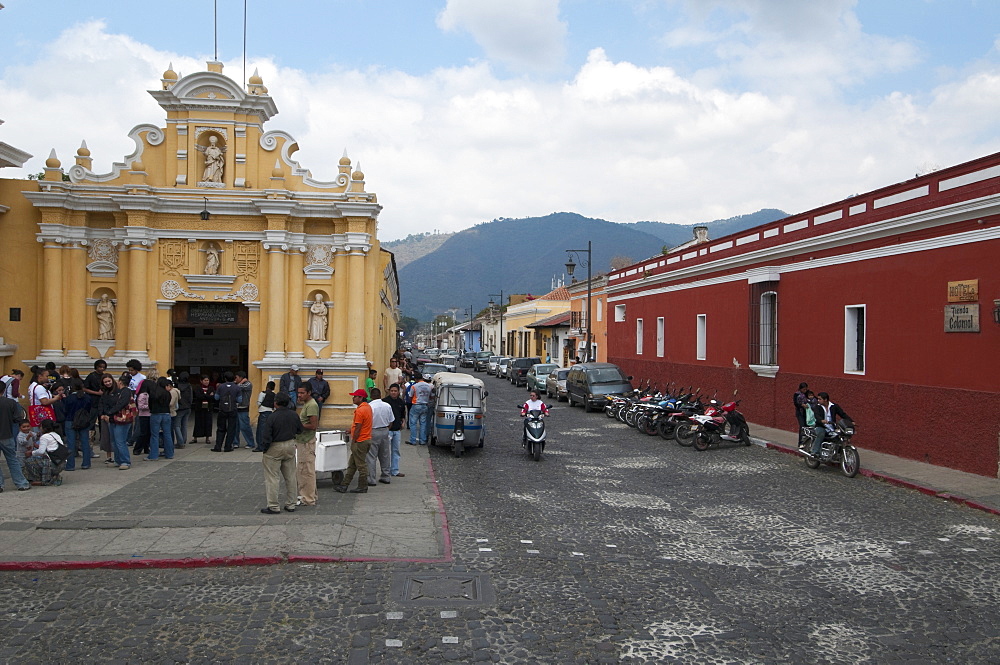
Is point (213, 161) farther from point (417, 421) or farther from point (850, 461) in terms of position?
point (850, 461)

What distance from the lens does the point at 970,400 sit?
1284cm

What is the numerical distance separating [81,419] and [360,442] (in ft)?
16.4

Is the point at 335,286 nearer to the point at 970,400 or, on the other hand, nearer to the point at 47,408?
the point at 47,408

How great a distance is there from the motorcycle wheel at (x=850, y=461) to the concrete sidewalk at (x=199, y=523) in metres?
7.30

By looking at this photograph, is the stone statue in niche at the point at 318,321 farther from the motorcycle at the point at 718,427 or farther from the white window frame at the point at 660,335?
the white window frame at the point at 660,335

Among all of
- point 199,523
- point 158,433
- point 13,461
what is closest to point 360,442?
point 199,523

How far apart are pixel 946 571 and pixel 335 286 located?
15118mm

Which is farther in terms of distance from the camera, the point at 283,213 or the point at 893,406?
the point at 283,213

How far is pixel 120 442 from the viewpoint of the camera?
12.7 metres

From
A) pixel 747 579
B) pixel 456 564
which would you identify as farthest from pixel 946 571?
pixel 456 564

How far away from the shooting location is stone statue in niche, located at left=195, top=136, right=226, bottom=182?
19031mm

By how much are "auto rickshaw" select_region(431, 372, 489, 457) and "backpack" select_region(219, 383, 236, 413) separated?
166 inches

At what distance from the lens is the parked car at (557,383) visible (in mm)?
30773


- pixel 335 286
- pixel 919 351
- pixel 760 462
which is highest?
pixel 335 286
